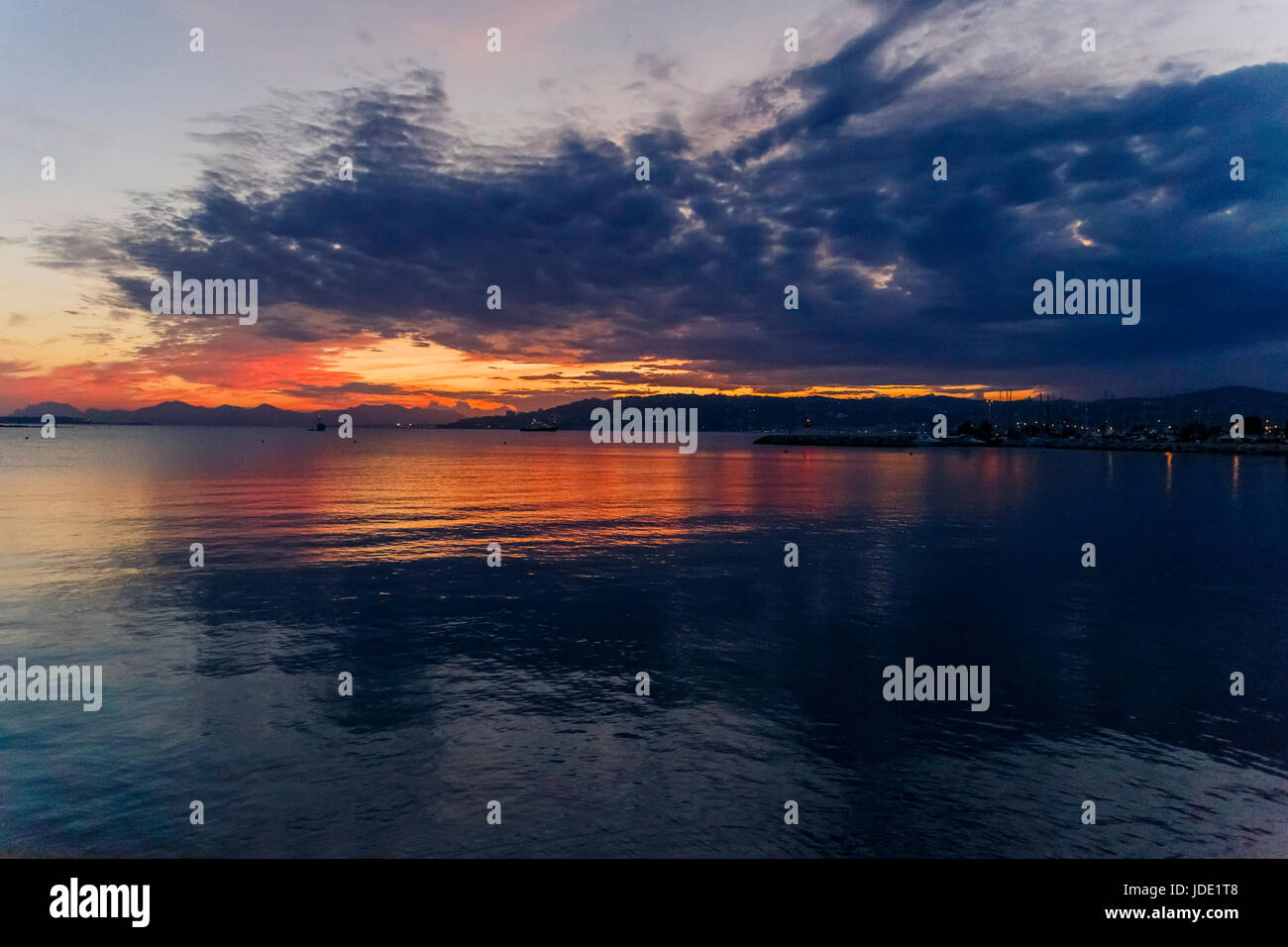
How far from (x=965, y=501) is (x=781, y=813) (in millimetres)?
74958

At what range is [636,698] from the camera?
69.5 ft

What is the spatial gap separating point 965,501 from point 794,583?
2087 inches

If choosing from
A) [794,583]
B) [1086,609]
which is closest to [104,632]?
[794,583]

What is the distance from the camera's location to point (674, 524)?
61188mm

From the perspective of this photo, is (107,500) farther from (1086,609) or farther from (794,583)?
(1086,609)

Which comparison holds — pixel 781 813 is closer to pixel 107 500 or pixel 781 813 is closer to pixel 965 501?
pixel 965 501

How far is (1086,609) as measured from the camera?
32.4m

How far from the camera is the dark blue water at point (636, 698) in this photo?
47.3 feet

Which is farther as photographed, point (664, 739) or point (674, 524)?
point (674, 524)

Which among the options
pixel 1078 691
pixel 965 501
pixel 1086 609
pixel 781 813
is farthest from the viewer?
pixel 965 501

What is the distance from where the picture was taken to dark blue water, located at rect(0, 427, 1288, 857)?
47.3 ft
